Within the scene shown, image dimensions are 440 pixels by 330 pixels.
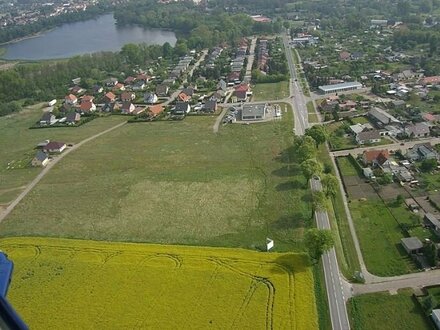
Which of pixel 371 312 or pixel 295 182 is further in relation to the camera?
pixel 295 182

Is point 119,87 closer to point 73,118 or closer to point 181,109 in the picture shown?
point 73,118

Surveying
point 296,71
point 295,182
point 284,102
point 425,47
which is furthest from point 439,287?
point 425,47

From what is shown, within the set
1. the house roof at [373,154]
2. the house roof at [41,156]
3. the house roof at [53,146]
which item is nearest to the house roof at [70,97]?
the house roof at [53,146]

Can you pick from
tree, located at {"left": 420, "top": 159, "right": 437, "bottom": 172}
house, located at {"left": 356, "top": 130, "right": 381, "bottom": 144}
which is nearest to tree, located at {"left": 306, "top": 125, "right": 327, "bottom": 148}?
house, located at {"left": 356, "top": 130, "right": 381, "bottom": 144}

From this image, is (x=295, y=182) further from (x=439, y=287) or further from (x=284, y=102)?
(x=284, y=102)

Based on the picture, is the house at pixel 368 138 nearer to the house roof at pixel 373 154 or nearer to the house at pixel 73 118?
the house roof at pixel 373 154

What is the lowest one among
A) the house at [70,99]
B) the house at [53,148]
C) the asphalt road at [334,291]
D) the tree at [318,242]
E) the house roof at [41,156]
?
the house at [70,99]
